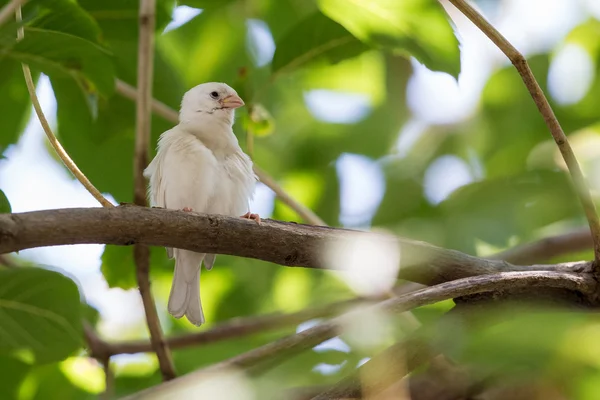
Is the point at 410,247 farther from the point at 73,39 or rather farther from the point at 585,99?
the point at 585,99

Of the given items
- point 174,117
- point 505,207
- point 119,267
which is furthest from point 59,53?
point 505,207

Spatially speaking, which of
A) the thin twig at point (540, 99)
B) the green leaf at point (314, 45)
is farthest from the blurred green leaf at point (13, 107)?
the thin twig at point (540, 99)

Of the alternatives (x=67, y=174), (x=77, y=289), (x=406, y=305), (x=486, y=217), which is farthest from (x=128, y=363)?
(x=406, y=305)

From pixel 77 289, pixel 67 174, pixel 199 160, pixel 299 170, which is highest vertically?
pixel 67 174

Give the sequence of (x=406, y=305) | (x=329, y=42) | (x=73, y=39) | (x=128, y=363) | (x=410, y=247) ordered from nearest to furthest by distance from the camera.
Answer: (x=406, y=305) < (x=410, y=247) < (x=73, y=39) < (x=329, y=42) < (x=128, y=363)

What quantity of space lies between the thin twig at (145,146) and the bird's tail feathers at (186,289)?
28cm

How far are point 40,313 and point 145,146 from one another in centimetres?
65

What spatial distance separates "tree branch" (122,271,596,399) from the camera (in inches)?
66.0

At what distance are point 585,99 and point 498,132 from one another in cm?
44

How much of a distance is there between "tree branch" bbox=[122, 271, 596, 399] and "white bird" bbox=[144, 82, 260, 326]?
0.97 m

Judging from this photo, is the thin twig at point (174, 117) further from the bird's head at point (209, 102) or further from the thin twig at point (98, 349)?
the thin twig at point (98, 349)

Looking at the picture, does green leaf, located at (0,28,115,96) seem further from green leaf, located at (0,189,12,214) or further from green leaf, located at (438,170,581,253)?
green leaf, located at (438,170,581,253)

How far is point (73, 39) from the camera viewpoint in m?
2.18

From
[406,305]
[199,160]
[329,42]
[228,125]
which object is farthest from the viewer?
[228,125]
